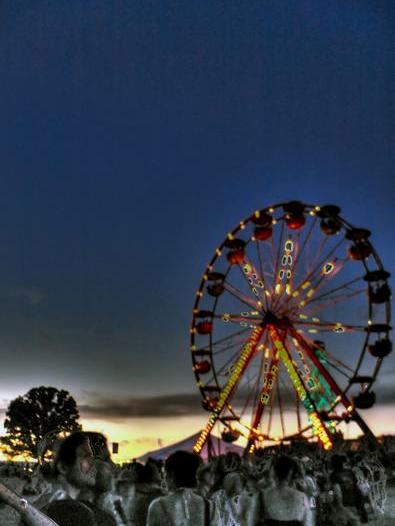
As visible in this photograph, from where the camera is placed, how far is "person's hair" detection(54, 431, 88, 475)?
3.37 meters

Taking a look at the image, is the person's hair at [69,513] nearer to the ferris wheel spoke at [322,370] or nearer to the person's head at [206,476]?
the person's head at [206,476]

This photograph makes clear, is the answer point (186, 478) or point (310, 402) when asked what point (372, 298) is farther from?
point (186, 478)

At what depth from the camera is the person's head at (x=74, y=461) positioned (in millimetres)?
3369

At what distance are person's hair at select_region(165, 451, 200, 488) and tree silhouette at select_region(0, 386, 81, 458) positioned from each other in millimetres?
56244

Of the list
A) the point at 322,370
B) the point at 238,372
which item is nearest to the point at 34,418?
the point at 238,372

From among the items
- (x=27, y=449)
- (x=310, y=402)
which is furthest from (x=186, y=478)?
(x=27, y=449)

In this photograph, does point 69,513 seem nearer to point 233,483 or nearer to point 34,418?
point 233,483

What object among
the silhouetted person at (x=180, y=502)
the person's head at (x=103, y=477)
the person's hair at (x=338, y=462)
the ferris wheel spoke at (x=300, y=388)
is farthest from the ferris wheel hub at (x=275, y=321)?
the silhouetted person at (x=180, y=502)

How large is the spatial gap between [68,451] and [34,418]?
5983 cm

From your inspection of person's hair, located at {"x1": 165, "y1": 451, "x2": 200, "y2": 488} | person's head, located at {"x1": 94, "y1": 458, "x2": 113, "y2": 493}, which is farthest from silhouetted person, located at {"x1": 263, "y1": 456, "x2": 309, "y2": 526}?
person's head, located at {"x1": 94, "y1": 458, "x2": 113, "y2": 493}

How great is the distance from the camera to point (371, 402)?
28000 mm

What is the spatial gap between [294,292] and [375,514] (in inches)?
628

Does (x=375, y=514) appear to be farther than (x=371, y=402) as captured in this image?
No

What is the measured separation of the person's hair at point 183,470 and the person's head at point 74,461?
752mm
